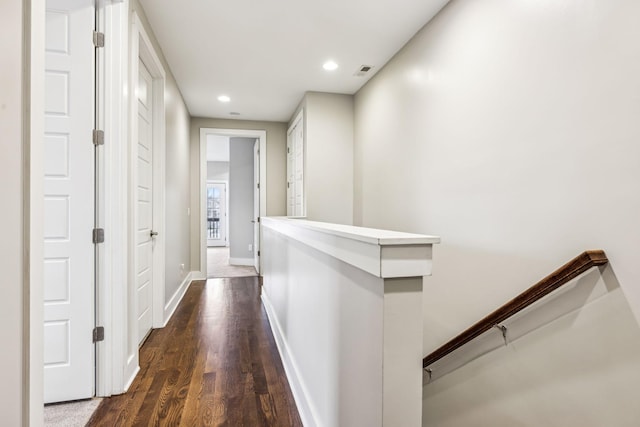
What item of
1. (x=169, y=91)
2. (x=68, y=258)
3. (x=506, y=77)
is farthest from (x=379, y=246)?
(x=169, y=91)

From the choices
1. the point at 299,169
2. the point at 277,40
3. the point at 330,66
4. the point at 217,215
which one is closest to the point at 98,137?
the point at 277,40

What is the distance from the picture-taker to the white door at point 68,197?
1.75 metres

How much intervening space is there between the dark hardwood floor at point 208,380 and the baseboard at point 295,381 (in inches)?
1.6

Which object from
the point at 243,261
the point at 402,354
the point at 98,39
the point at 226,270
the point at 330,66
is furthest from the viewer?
the point at 243,261

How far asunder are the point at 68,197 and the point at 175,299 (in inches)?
84.9

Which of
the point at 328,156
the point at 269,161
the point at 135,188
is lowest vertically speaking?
the point at 135,188

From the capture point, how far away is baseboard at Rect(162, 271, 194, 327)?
3.21 meters

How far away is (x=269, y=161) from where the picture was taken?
536 cm

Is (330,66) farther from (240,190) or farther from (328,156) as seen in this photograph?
(240,190)

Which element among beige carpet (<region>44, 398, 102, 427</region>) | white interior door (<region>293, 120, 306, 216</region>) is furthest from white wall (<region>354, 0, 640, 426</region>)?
beige carpet (<region>44, 398, 102, 427</region>)

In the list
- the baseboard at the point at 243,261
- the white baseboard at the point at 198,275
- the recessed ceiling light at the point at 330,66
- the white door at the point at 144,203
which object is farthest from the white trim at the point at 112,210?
the baseboard at the point at 243,261

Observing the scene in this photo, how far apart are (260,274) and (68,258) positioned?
365 centimetres

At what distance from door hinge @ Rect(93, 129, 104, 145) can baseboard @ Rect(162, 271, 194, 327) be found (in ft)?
6.16

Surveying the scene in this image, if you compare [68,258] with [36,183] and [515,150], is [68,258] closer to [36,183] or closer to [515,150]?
[36,183]
